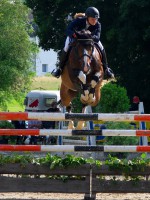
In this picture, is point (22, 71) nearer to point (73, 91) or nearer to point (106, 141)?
point (106, 141)

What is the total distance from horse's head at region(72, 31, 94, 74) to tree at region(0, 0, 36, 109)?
26.6 metres

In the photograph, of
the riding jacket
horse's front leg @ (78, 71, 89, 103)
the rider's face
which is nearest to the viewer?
horse's front leg @ (78, 71, 89, 103)

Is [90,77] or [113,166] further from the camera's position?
[90,77]

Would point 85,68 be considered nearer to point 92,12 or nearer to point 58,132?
point 92,12

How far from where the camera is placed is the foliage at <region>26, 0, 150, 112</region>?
1101 inches

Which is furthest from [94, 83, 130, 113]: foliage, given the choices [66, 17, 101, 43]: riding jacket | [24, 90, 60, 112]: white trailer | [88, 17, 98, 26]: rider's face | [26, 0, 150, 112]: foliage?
[88, 17, 98, 26]: rider's face

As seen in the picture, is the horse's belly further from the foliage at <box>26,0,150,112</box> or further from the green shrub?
the foliage at <box>26,0,150,112</box>

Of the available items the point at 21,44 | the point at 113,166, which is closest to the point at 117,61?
the point at 21,44

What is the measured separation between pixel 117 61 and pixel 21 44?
10151 millimetres

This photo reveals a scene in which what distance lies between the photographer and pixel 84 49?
499 inches

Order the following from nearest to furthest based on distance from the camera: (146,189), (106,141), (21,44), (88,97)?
(146,189)
(88,97)
(106,141)
(21,44)

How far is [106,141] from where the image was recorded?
20328 millimetres

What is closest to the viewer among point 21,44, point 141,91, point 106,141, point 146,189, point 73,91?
point 146,189

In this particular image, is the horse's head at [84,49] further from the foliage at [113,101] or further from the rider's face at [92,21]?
the foliage at [113,101]
